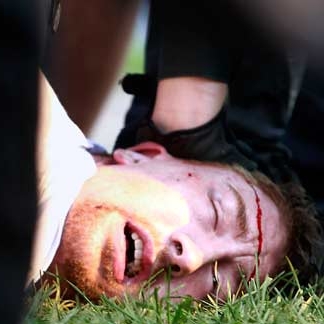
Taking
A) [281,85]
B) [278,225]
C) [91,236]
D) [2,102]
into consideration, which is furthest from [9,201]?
[281,85]

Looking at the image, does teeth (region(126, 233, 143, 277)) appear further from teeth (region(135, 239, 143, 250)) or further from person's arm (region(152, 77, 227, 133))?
person's arm (region(152, 77, 227, 133))

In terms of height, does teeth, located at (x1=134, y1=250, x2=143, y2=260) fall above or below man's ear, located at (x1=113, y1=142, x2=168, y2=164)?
below

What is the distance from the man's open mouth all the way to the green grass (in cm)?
14

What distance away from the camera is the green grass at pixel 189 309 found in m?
1.48

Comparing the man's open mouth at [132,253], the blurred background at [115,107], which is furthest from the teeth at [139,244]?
the blurred background at [115,107]

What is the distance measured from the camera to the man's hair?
204 cm

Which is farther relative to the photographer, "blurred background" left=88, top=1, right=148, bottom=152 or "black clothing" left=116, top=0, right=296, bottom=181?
"blurred background" left=88, top=1, right=148, bottom=152

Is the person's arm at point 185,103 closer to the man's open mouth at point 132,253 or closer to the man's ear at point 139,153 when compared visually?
the man's ear at point 139,153

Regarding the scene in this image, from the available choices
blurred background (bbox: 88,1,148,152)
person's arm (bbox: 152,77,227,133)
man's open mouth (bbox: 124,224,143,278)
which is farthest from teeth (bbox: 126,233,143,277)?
blurred background (bbox: 88,1,148,152)

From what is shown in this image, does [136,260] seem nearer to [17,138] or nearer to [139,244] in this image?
[139,244]

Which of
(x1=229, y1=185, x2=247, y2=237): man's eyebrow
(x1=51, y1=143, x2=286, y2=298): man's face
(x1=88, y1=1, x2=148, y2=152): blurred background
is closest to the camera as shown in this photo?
(x1=51, y1=143, x2=286, y2=298): man's face

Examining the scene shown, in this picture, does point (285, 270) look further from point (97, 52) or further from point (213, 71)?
point (97, 52)

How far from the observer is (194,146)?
2.12m

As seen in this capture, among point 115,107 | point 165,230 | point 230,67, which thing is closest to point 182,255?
point 165,230
